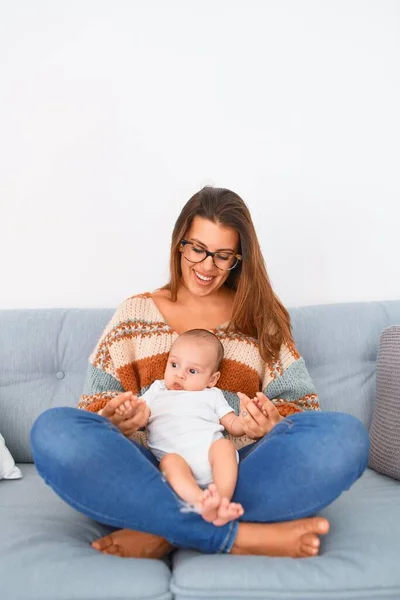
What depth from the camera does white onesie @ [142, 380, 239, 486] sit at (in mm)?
1569

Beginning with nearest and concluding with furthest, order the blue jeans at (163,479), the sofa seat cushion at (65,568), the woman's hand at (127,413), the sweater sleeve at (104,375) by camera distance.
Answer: the sofa seat cushion at (65,568) → the blue jeans at (163,479) → the woman's hand at (127,413) → the sweater sleeve at (104,375)

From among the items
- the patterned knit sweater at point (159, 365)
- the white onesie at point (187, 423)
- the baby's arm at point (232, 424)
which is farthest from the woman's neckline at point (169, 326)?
the baby's arm at point (232, 424)

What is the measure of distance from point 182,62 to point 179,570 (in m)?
1.79

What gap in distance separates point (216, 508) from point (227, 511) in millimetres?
28

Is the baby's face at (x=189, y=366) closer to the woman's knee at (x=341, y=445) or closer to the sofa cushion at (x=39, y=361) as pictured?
the woman's knee at (x=341, y=445)

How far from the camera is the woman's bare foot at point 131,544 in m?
1.44

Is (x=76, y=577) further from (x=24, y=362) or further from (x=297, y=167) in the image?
(x=297, y=167)

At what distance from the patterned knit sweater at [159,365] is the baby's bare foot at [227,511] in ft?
1.70

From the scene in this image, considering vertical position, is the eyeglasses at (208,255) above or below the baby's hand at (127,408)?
above

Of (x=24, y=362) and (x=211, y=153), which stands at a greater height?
(x=211, y=153)

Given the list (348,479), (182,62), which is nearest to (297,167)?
(182,62)

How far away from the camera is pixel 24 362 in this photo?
2.15 meters

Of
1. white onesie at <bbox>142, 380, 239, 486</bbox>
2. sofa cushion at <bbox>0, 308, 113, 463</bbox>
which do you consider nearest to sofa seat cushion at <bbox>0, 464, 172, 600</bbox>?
white onesie at <bbox>142, 380, 239, 486</bbox>

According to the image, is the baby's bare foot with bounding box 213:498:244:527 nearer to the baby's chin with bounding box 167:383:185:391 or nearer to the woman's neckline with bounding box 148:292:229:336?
the baby's chin with bounding box 167:383:185:391
